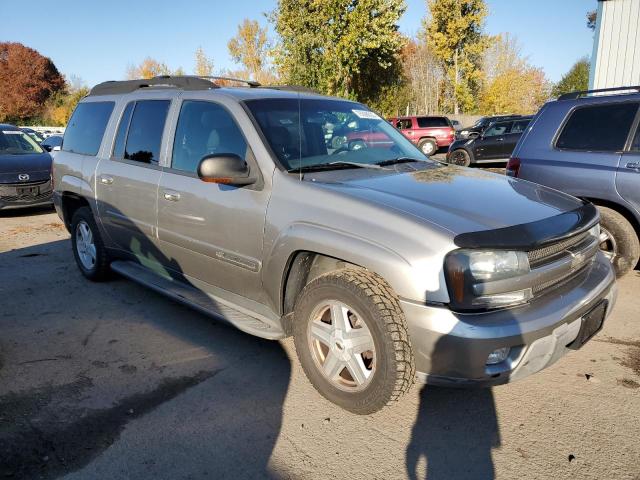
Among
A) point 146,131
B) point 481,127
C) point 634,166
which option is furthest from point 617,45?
point 146,131

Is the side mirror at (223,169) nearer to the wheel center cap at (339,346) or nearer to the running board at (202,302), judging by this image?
the running board at (202,302)

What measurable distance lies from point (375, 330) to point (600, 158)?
350 cm

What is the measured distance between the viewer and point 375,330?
99.3 inches

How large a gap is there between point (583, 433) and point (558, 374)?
66cm

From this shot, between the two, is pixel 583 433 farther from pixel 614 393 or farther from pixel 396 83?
pixel 396 83

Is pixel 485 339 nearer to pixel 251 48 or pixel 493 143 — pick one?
pixel 493 143

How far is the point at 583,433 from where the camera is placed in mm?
2627

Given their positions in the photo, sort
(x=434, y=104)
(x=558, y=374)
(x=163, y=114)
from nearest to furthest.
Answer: (x=558, y=374), (x=163, y=114), (x=434, y=104)

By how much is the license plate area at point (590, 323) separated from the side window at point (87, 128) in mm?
4421

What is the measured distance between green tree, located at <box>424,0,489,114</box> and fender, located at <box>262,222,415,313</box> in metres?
31.3

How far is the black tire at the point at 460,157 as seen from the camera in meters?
16.0

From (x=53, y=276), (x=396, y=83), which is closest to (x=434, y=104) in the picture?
(x=396, y=83)

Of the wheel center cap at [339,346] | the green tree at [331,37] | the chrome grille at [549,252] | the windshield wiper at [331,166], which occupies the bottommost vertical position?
the wheel center cap at [339,346]

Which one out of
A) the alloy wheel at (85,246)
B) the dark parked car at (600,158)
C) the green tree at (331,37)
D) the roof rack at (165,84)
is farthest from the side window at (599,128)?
the green tree at (331,37)
